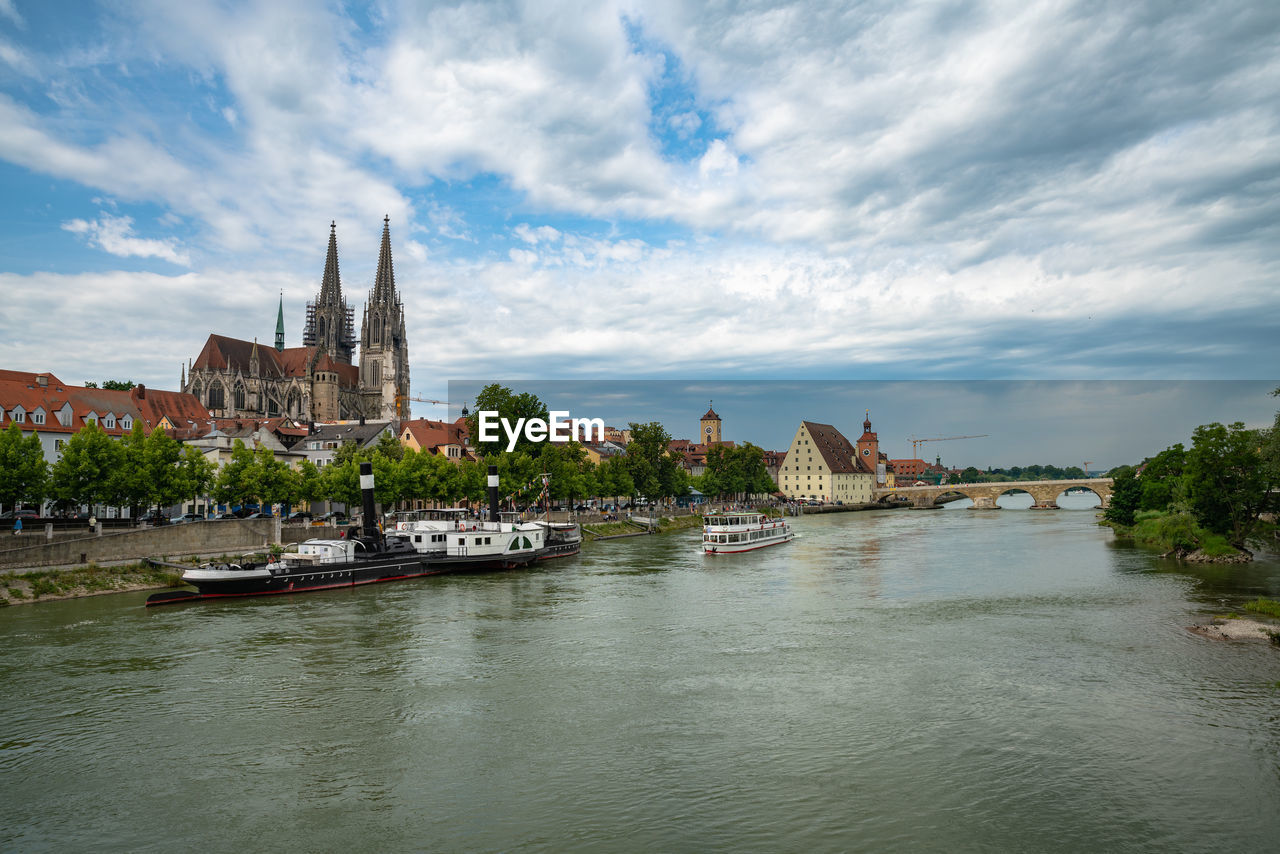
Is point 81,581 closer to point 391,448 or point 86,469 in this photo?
point 86,469

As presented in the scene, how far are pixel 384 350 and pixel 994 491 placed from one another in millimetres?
128604

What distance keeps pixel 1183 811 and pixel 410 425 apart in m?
96.6

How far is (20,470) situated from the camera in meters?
44.6

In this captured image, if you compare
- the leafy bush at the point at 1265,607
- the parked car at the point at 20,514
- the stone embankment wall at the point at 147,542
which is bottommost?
the leafy bush at the point at 1265,607

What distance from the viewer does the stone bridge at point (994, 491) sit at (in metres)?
142

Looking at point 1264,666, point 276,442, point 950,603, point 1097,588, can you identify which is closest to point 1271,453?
point 1097,588

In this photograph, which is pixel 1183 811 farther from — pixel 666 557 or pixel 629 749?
pixel 666 557

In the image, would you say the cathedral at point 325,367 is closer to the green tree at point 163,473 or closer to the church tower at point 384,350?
the church tower at point 384,350

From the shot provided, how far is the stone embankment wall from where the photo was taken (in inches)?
1500

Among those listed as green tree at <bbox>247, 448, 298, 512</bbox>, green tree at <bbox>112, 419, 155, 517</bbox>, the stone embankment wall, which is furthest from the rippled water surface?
green tree at <bbox>247, 448, 298, 512</bbox>

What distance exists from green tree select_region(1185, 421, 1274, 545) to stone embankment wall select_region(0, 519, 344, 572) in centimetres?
5852

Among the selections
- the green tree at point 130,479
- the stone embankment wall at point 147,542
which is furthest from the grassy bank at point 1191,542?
the green tree at point 130,479

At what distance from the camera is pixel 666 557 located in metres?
63.8

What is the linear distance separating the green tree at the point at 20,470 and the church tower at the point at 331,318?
143 metres
